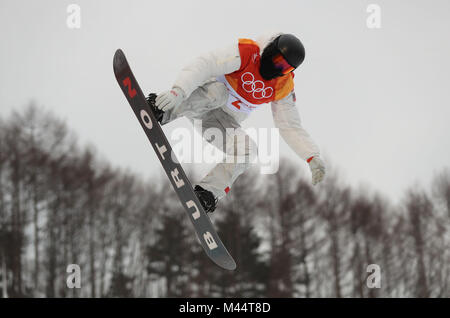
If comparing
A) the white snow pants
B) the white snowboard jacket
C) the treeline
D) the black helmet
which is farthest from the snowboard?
the treeline

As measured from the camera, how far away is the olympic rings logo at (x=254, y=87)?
434 cm

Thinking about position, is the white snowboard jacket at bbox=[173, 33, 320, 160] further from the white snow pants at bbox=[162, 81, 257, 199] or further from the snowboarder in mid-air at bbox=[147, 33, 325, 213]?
the white snow pants at bbox=[162, 81, 257, 199]

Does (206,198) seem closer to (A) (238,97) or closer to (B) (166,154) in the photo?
(B) (166,154)

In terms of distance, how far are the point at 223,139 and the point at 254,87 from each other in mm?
649

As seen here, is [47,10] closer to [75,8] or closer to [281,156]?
[281,156]

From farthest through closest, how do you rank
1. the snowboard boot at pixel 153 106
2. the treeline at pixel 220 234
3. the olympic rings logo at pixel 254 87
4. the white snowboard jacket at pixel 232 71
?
the treeline at pixel 220 234, the olympic rings logo at pixel 254 87, the snowboard boot at pixel 153 106, the white snowboard jacket at pixel 232 71

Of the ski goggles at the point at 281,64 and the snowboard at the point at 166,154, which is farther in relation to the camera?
the snowboard at the point at 166,154

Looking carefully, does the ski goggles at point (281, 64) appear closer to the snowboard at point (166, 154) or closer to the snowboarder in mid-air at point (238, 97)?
the snowboarder in mid-air at point (238, 97)

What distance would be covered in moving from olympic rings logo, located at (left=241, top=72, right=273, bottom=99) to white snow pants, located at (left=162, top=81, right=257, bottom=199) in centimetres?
23

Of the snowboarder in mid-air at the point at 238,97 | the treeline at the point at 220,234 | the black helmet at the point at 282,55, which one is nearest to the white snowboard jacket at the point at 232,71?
the snowboarder in mid-air at the point at 238,97

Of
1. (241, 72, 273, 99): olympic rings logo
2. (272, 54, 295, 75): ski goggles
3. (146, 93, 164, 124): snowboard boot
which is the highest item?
(272, 54, 295, 75): ski goggles

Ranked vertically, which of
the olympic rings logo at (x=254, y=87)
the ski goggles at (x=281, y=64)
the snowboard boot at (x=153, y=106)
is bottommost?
the snowboard boot at (x=153, y=106)

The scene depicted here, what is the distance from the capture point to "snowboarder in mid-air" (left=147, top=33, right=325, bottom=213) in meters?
4.09

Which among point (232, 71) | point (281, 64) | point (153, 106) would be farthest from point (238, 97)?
point (153, 106)
